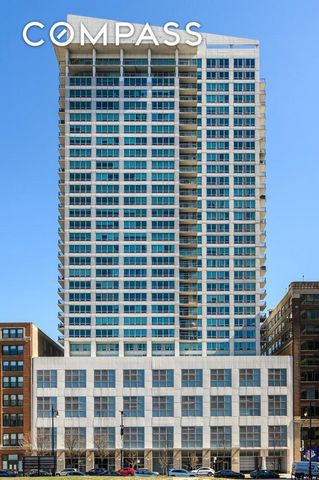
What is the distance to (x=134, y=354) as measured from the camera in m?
191

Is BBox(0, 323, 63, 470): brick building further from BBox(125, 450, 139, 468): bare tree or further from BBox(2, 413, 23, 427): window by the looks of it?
BBox(125, 450, 139, 468): bare tree

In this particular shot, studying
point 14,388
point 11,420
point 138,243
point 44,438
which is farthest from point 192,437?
point 138,243

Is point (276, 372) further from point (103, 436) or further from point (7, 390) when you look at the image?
point (7, 390)

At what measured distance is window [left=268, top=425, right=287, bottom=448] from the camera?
182625 mm

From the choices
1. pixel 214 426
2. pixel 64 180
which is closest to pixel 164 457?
pixel 214 426

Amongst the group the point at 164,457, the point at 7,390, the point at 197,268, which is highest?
the point at 197,268

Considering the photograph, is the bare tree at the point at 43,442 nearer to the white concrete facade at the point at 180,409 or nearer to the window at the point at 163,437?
the white concrete facade at the point at 180,409

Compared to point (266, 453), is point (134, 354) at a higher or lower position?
higher

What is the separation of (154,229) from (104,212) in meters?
10.7

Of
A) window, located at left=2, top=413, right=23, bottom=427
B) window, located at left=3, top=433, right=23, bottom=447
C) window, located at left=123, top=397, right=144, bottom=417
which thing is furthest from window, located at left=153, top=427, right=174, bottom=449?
window, located at left=2, top=413, right=23, bottom=427

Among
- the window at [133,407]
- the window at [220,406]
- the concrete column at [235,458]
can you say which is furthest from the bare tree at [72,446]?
the concrete column at [235,458]

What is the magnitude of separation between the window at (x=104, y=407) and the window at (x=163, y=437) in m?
8.94

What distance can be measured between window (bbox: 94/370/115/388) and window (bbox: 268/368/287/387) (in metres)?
30.0

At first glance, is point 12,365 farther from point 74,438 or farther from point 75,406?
point 74,438
